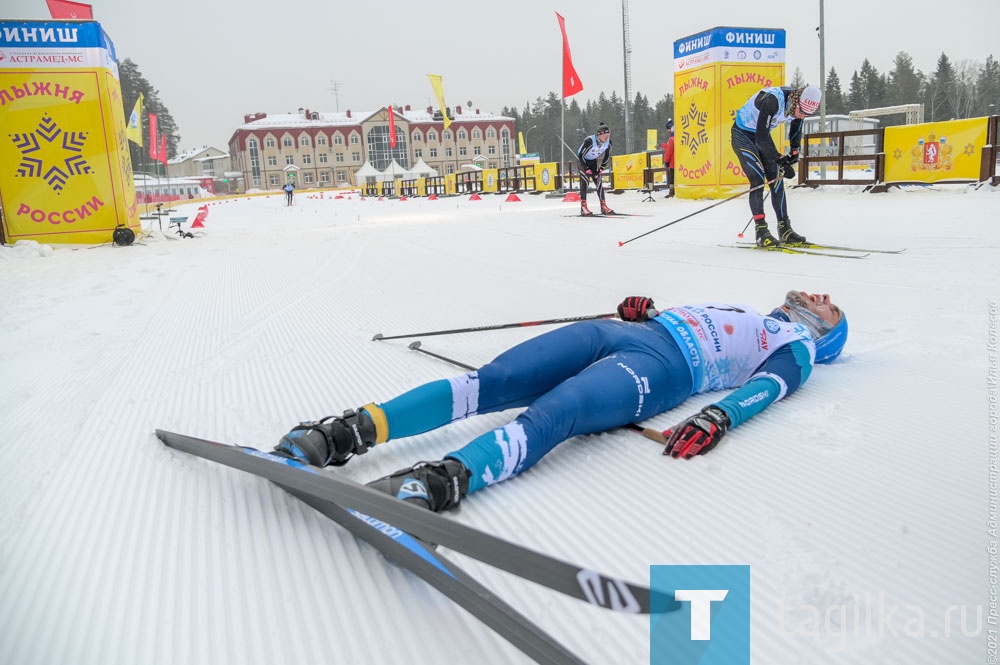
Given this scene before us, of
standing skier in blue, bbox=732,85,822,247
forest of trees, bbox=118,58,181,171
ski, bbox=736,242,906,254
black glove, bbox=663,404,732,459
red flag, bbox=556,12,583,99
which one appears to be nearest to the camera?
black glove, bbox=663,404,732,459

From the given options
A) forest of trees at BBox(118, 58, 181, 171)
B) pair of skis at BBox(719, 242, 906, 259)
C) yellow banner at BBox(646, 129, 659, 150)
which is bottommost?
pair of skis at BBox(719, 242, 906, 259)

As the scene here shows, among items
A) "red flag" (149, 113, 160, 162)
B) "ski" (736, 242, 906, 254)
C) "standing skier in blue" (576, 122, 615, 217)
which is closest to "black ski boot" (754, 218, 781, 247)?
"ski" (736, 242, 906, 254)

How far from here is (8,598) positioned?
4.54ft

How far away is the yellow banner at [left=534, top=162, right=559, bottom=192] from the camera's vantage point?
21453 mm

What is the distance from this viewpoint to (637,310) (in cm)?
225

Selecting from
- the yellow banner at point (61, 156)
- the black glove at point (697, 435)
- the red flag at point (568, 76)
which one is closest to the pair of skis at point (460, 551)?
the black glove at point (697, 435)

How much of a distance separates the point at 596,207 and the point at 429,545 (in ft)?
42.8

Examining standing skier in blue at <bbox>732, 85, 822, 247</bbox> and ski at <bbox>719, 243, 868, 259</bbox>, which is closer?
→ ski at <bbox>719, 243, 868, 259</bbox>

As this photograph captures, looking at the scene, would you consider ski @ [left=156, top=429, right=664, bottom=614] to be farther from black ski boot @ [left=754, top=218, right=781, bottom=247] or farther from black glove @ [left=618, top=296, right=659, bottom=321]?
black ski boot @ [left=754, top=218, right=781, bottom=247]

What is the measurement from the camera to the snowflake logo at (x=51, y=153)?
881 centimetres

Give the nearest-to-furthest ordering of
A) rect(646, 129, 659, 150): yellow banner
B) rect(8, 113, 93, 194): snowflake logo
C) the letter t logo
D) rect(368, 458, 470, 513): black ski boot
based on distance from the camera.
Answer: the letter t logo, rect(368, 458, 470, 513): black ski boot, rect(8, 113, 93, 194): snowflake logo, rect(646, 129, 659, 150): yellow banner

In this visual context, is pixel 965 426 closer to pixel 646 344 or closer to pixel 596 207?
pixel 646 344

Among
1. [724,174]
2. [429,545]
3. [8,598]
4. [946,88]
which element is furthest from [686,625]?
[946,88]

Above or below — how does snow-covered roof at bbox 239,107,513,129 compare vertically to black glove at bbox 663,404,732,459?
above
